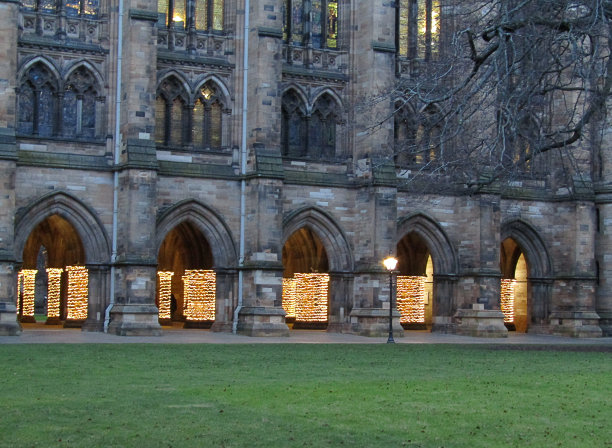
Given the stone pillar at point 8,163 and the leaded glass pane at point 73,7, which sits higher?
the leaded glass pane at point 73,7

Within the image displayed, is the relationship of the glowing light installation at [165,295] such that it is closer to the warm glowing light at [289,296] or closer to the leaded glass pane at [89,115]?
the warm glowing light at [289,296]

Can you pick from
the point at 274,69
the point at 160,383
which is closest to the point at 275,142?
the point at 274,69

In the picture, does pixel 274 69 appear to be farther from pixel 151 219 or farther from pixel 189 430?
pixel 189 430

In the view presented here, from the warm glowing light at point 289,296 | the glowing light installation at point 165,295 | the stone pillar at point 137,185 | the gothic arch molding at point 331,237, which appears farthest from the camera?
the warm glowing light at point 289,296

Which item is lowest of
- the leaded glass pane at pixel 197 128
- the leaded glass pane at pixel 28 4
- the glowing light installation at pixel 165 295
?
the glowing light installation at pixel 165 295

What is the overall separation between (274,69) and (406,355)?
13899mm

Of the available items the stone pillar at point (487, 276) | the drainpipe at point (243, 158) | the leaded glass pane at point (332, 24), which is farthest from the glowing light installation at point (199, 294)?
the leaded glass pane at point (332, 24)

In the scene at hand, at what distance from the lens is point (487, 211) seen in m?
41.9

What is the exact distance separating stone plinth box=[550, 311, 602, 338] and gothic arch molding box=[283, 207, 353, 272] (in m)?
9.48

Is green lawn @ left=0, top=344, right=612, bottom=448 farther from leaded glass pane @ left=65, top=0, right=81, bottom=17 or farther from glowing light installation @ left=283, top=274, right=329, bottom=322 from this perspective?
glowing light installation @ left=283, top=274, right=329, bottom=322

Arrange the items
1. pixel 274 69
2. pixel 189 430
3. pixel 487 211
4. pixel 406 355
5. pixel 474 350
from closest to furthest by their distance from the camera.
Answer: pixel 189 430 < pixel 406 355 < pixel 474 350 < pixel 274 69 < pixel 487 211

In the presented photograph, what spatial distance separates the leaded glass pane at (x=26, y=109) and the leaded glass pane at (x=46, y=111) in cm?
26

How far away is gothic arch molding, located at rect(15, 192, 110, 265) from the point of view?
119 ft

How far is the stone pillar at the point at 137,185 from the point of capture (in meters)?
36.1
